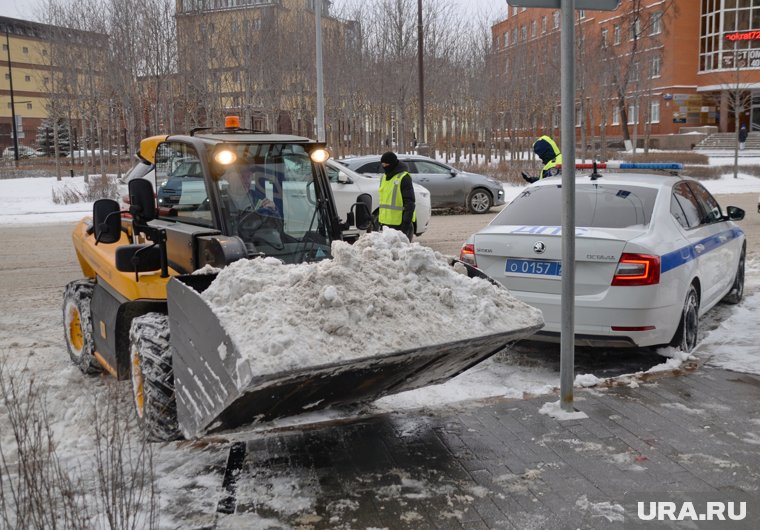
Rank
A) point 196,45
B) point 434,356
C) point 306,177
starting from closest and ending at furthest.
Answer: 1. point 434,356
2. point 306,177
3. point 196,45

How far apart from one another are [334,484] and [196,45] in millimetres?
27538

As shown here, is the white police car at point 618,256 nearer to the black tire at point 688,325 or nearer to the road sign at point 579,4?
the black tire at point 688,325

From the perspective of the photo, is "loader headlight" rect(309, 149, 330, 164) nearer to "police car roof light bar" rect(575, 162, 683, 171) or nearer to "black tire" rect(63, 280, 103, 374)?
"black tire" rect(63, 280, 103, 374)

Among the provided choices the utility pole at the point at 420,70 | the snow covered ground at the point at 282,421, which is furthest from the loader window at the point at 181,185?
the utility pole at the point at 420,70

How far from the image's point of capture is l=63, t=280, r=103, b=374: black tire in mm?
5770

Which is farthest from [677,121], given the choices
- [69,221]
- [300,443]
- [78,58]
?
[300,443]

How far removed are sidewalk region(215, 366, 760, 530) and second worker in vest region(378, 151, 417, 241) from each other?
12.9ft

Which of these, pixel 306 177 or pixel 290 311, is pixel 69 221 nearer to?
pixel 306 177

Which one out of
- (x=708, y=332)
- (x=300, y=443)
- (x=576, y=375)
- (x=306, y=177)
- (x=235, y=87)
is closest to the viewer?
(x=300, y=443)

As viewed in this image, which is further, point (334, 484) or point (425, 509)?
point (334, 484)

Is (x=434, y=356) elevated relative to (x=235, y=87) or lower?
lower

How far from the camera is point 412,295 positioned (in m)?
4.05

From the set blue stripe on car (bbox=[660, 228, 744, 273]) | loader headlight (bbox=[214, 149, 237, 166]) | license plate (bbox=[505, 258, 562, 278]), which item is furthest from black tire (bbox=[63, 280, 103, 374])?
blue stripe on car (bbox=[660, 228, 744, 273])

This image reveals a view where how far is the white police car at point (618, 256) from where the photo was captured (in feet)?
19.0
